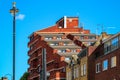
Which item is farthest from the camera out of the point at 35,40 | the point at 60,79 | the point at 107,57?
the point at 35,40

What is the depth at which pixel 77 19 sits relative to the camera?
174250 millimetres

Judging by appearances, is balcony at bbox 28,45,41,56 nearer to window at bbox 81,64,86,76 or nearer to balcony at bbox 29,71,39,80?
balcony at bbox 29,71,39,80

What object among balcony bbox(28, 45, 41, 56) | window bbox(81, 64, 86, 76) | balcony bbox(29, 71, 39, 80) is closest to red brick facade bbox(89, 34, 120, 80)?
window bbox(81, 64, 86, 76)

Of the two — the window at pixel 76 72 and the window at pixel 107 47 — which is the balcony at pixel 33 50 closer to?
the window at pixel 76 72

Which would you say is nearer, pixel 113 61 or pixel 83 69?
pixel 113 61

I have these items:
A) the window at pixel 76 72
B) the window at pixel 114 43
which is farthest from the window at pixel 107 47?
the window at pixel 76 72

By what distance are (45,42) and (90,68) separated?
52.8 metres

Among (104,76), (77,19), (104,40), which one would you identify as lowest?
(104,76)

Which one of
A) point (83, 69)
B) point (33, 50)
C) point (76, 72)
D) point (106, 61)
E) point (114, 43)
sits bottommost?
point (106, 61)

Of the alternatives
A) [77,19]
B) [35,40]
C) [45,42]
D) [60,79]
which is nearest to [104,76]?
[60,79]

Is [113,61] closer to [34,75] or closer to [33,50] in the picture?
[34,75]

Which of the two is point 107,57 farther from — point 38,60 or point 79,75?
point 38,60

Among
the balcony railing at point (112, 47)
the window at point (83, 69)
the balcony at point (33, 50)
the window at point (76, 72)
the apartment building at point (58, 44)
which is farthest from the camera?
the balcony at point (33, 50)

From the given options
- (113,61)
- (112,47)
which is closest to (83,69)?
(112,47)
